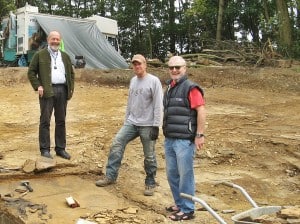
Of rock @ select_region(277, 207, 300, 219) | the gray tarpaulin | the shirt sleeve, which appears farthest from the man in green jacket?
the gray tarpaulin

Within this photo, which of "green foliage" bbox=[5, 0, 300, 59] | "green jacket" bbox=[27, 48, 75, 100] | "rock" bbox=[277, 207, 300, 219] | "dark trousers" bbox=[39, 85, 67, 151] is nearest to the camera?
"rock" bbox=[277, 207, 300, 219]

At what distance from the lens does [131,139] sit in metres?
6.04

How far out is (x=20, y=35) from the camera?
18.7 meters

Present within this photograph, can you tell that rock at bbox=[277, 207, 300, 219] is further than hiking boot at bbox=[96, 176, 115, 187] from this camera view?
No

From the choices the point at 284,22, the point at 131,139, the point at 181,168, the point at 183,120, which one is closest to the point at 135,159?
the point at 131,139

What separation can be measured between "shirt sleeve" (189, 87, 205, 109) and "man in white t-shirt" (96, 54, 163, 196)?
83 cm

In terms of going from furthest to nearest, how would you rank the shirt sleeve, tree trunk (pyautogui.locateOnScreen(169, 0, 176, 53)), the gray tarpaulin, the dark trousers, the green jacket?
1. tree trunk (pyautogui.locateOnScreen(169, 0, 176, 53))
2. the gray tarpaulin
3. the dark trousers
4. the green jacket
5. the shirt sleeve

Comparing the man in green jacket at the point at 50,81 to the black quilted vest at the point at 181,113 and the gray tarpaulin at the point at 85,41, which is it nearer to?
the black quilted vest at the point at 181,113

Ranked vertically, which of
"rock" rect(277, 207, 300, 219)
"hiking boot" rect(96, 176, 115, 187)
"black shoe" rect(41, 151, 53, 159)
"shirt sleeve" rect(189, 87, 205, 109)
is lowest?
"hiking boot" rect(96, 176, 115, 187)

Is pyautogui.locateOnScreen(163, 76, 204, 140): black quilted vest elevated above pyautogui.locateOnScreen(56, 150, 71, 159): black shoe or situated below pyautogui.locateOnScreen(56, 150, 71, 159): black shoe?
above

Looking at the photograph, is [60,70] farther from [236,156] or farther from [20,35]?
[20,35]

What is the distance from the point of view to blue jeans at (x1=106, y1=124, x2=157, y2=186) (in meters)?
5.86

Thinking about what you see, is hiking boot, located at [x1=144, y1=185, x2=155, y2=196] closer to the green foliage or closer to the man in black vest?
the man in black vest

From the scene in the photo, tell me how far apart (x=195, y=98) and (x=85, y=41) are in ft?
49.1
